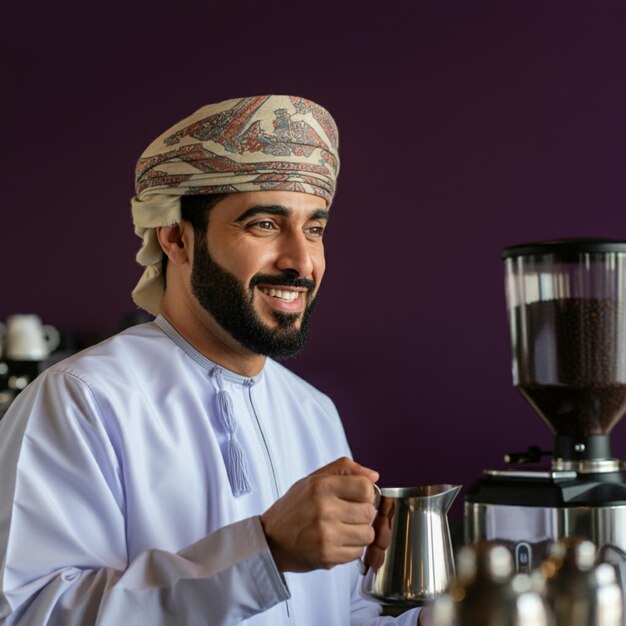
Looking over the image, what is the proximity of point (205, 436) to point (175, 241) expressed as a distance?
0.38 m

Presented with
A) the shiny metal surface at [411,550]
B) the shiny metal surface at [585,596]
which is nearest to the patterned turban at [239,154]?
the shiny metal surface at [411,550]

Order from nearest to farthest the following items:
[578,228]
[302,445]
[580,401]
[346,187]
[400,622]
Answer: [580,401] → [400,622] → [302,445] → [578,228] → [346,187]

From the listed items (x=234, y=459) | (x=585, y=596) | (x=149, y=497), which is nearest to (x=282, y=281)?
(x=234, y=459)

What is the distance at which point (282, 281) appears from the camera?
188 cm

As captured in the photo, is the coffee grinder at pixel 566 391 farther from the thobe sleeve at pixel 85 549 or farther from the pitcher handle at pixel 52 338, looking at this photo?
the pitcher handle at pixel 52 338

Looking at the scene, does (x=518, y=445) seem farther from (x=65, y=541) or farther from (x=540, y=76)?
(x=65, y=541)

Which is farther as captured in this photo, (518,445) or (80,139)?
(80,139)

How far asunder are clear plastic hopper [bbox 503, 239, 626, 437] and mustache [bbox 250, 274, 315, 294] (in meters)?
0.55

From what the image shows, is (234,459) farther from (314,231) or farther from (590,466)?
(590,466)

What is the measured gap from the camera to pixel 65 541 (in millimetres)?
1557

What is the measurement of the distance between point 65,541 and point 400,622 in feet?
2.01

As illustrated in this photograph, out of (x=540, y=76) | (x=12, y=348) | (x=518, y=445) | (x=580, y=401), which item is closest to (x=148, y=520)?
(x=580, y=401)

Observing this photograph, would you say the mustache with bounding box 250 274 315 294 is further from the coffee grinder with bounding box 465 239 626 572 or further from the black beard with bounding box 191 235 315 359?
the coffee grinder with bounding box 465 239 626 572

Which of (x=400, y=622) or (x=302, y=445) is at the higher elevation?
(x=302, y=445)
